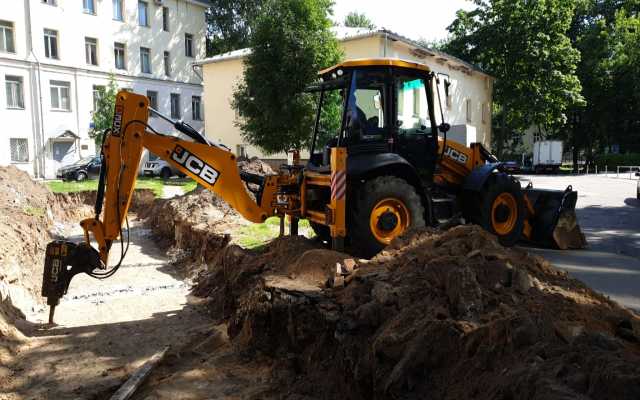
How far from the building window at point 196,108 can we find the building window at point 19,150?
1240 cm

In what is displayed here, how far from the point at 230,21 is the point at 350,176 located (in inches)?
1604

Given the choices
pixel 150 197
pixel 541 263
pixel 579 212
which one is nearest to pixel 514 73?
pixel 579 212

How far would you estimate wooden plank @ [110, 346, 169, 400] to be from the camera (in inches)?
187

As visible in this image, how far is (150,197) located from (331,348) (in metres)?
16.0

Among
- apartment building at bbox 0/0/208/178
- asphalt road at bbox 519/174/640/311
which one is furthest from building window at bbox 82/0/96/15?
asphalt road at bbox 519/174/640/311

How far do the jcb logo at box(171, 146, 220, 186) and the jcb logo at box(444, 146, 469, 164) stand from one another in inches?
156

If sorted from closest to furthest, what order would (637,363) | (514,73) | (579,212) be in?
(637,363) → (579,212) → (514,73)

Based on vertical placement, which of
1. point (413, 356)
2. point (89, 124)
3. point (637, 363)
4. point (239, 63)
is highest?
point (239, 63)

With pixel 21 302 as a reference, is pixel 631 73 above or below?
above

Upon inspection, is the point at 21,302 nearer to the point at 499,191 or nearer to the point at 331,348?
the point at 331,348

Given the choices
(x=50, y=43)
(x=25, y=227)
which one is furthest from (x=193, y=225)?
(x=50, y=43)

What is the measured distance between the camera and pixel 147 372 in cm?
528

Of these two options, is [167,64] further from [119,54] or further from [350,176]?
[350,176]

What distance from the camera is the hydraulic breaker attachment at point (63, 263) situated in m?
6.58
